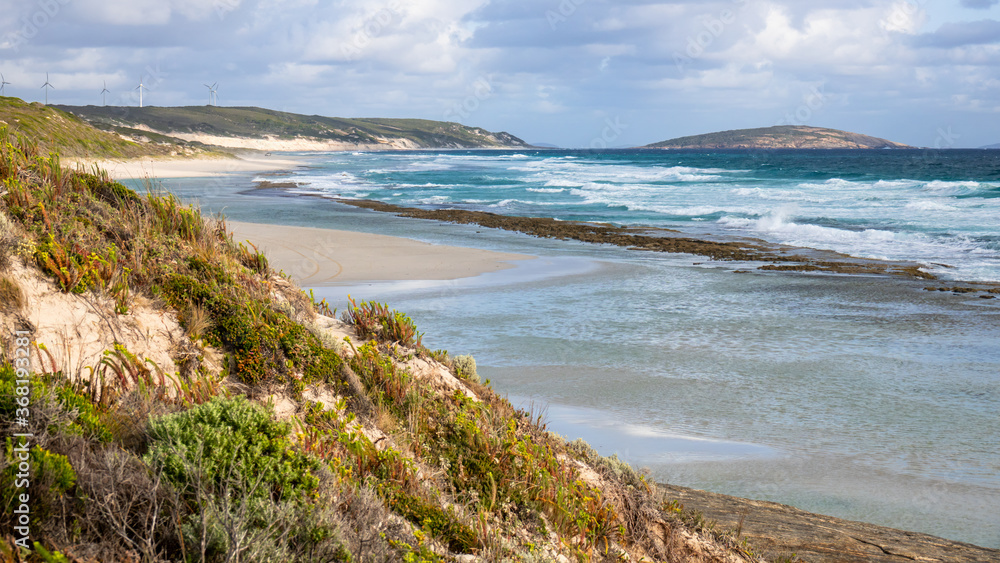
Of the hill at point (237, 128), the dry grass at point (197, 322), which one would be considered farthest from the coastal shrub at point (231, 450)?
the hill at point (237, 128)

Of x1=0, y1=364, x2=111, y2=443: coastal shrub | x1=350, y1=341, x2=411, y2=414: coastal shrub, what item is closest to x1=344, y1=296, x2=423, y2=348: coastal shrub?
x1=350, y1=341, x2=411, y2=414: coastal shrub

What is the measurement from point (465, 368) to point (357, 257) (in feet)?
44.6

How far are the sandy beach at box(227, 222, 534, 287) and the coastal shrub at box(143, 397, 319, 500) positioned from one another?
11.3 metres

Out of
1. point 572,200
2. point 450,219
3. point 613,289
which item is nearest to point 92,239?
point 613,289

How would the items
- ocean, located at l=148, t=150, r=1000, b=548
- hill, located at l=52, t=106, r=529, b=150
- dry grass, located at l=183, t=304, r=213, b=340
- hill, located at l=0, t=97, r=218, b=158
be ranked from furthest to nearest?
hill, located at l=52, t=106, r=529, b=150, hill, located at l=0, t=97, r=218, b=158, ocean, located at l=148, t=150, r=1000, b=548, dry grass, located at l=183, t=304, r=213, b=340

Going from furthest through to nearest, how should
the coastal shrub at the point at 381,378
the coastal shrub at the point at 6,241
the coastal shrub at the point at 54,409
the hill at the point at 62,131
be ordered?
the hill at the point at 62,131 → the coastal shrub at the point at 381,378 → the coastal shrub at the point at 6,241 → the coastal shrub at the point at 54,409

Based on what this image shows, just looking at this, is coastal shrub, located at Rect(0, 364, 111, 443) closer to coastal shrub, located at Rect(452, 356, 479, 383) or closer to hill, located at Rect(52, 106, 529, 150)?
coastal shrub, located at Rect(452, 356, 479, 383)

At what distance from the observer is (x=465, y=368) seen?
550 cm

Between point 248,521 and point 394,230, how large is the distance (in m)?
23.1

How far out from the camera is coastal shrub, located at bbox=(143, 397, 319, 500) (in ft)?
9.29

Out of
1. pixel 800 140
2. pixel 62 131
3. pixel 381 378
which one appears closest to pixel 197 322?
pixel 381 378

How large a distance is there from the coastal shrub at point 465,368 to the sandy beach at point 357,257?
9.51 meters

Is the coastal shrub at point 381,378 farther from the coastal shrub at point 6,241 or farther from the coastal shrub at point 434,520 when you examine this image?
the coastal shrub at point 6,241

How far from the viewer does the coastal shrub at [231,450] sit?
9.29 ft
